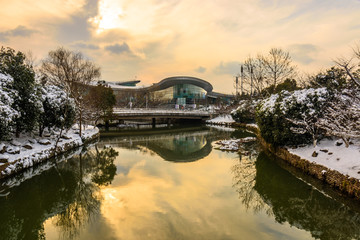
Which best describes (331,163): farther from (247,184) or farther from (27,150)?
(27,150)

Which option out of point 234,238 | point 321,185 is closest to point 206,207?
point 234,238

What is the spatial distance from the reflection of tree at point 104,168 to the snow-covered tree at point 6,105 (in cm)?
419

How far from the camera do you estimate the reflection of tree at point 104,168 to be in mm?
9727

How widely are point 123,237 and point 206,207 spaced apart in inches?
106

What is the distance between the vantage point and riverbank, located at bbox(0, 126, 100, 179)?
9.98 m

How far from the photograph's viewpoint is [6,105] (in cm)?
968

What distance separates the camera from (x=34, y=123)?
12.4 m

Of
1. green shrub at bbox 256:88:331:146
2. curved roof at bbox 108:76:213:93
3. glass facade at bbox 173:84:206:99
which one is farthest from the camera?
glass facade at bbox 173:84:206:99

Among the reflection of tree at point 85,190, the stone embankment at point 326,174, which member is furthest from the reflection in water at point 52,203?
the stone embankment at point 326,174

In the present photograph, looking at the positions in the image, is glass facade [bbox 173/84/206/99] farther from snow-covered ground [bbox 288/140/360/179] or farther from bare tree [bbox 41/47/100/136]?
snow-covered ground [bbox 288/140/360/179]

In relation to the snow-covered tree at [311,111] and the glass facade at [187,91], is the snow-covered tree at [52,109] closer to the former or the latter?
the snow-covered tree at [311,111]

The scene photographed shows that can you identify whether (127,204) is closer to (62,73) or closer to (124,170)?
(124,170)

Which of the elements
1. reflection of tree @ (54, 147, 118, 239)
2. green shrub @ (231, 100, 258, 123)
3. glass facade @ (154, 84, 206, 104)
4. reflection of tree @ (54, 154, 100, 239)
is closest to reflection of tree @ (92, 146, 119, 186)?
reflection of tree @ (54, 147, 118, 239)

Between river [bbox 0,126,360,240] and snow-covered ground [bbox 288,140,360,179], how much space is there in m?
0.92
